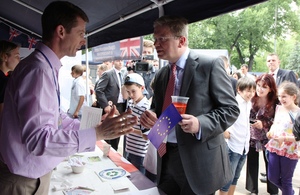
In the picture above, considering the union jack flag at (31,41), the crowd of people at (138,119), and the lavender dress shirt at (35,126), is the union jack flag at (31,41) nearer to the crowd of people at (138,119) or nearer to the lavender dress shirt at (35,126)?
the crowd of people at (138,119)

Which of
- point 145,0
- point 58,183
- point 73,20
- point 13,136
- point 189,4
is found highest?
point 145,0

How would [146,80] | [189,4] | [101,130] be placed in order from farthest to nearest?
[146,80]
[189,4]
[101,130]

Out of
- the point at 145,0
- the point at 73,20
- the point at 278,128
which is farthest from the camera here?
the point at 278,128

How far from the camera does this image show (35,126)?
113cm

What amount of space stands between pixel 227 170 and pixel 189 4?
1433mm

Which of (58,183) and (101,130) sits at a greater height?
(101,130)

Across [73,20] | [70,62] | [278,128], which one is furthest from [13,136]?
[70,62]

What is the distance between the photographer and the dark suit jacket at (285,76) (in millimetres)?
4645

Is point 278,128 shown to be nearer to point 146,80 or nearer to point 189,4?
point 189,4

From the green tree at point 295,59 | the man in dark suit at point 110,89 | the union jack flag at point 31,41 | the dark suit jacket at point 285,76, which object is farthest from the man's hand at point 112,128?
the green tree at point 295,59

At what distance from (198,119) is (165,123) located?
25 centimetres

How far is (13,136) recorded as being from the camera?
126 cm

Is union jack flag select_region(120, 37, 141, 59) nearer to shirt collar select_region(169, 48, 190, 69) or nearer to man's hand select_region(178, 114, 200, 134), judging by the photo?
shirt collar select_region(169, 48, 190, 69)

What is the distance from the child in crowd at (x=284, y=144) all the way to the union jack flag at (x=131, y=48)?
3821mm
